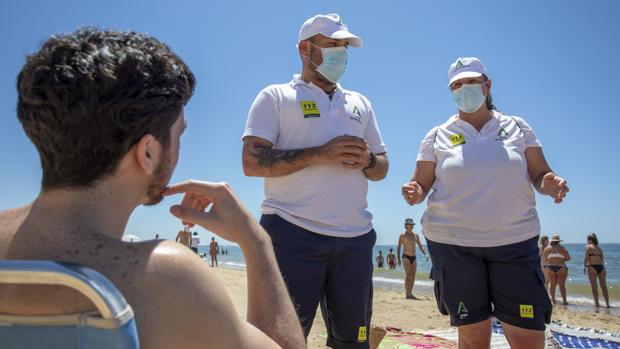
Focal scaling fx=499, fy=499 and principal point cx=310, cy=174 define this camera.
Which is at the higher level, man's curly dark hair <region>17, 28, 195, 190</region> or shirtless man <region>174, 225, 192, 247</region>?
man's curly dark hair <region>17, 28, 195, 190</region>

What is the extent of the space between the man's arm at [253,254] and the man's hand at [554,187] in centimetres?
260

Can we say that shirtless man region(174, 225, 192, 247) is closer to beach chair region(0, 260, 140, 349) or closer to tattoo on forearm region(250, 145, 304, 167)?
tattoo on forearm region(250, 145, 304, 167)

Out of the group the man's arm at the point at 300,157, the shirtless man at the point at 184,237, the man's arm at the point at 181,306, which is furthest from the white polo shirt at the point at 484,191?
the shirtless man at the point at 184,237

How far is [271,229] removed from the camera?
3139 millimetres

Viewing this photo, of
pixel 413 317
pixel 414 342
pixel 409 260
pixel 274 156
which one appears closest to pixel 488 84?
pixel 274 156

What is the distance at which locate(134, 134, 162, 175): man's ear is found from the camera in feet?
3.97

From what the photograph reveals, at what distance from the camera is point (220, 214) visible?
150 cm

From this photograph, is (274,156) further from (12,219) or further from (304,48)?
(12,219)

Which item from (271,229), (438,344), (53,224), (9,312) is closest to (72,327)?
(9,312)

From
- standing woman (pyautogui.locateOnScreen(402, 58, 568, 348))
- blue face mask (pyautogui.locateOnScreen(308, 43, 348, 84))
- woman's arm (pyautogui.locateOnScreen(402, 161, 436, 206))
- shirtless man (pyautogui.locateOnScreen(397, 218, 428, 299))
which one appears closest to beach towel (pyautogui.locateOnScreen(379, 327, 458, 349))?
standing woman (pyautogui.locateOnScreen(402, 58, 568, 348))

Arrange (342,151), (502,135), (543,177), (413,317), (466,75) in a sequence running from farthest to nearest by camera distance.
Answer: (413,317)
(466,75)
(502,135)
(543,177)
(342,151)

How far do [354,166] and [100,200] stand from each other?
2165 millimetres

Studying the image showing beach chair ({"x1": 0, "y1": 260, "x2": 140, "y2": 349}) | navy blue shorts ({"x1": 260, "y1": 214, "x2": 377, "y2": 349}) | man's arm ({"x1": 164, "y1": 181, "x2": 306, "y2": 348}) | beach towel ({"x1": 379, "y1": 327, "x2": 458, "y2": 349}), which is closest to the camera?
beach chair ({"x1": 0, "y1": 260, "x2": 140, "y2": 349})

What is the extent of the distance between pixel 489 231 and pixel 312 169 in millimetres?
1328
